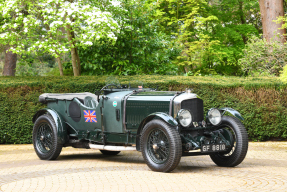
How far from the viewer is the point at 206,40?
69.3 feet

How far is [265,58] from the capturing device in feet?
49.0

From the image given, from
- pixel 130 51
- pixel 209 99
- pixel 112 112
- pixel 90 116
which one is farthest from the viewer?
pixel 130 51

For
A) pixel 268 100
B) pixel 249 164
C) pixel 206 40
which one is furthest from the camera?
pixel 206 40

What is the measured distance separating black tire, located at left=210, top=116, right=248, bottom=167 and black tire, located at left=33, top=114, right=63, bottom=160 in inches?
137

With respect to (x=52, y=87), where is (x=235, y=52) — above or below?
above

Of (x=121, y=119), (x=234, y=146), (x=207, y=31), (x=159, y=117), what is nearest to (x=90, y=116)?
(x=121, y=119)

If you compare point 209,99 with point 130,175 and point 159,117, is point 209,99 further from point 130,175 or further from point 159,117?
point 130,175

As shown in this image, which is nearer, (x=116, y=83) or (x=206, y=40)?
(x=116, y=83)

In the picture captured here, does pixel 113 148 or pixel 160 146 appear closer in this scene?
pixel 160 146

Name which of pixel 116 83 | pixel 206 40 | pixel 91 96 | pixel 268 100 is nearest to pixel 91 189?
pixel 116 83

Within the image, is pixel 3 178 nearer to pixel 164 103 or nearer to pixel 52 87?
pixel 164 103

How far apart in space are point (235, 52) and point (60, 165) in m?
16.0

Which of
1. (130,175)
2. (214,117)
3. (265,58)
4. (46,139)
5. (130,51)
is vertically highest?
(130,51)

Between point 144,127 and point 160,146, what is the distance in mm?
471
